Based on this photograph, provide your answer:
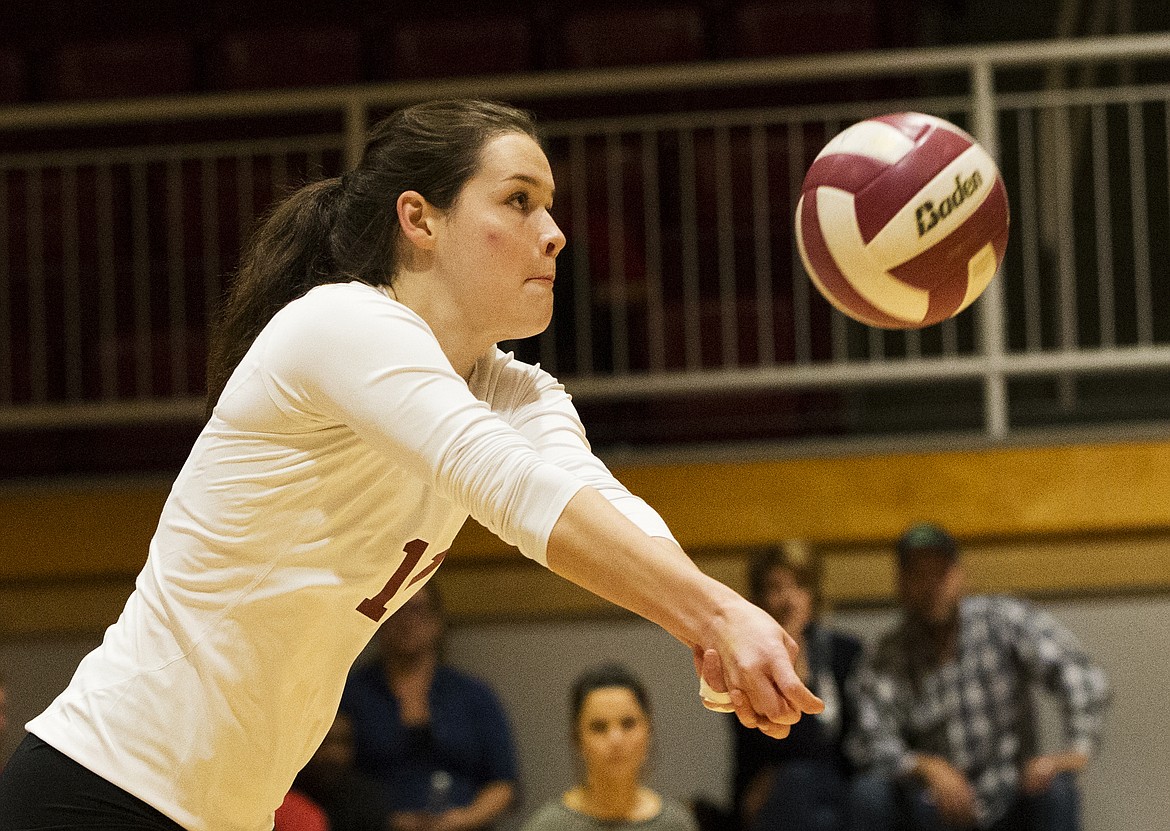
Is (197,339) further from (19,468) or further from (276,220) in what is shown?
(276,220)

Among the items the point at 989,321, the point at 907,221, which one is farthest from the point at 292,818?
the point at 989,321

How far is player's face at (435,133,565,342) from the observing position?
2.07m

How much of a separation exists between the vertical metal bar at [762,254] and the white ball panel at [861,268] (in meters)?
2.80

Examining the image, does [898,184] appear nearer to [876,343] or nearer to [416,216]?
[416,216]

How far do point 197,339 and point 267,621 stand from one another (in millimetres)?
4429

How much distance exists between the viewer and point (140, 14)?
775 cm

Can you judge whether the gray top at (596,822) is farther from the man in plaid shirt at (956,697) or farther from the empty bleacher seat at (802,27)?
the empty bleacher seat at (802,27)

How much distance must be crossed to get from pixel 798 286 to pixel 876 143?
3.01 metres

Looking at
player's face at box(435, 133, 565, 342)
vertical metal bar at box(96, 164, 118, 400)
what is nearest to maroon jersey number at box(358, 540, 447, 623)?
player's face at box(435, 133, 565, 342)

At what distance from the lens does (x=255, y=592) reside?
1991 mm

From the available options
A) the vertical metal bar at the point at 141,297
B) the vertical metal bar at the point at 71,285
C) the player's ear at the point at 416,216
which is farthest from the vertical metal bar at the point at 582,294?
the player's ear at the point at 416,216

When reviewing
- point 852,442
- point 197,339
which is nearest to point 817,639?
point 852,442

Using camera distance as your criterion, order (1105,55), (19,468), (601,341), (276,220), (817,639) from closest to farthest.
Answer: (276,220) < (817,639) < (1105,55) < (601,341) < (19,468)

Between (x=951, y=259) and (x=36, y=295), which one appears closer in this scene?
(x=951, y=259)
